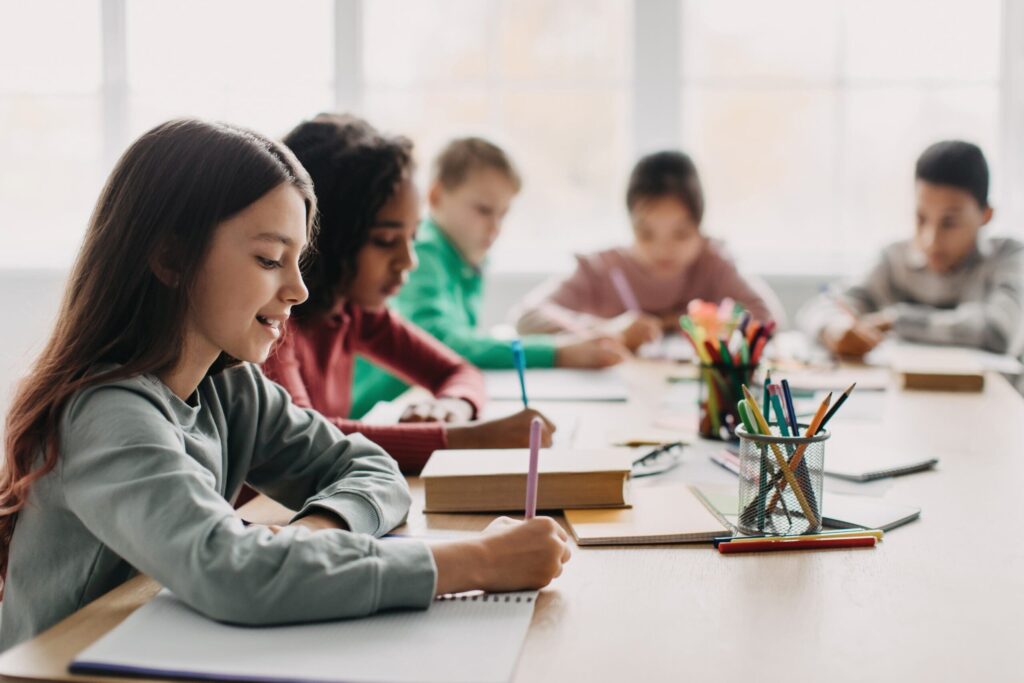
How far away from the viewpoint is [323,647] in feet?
2.48

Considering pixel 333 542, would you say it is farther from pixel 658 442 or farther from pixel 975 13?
pixel 975 13

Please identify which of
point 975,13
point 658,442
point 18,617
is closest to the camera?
point 18,617

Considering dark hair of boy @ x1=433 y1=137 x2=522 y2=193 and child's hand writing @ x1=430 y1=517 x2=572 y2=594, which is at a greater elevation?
dark hair of boy @ x1=433 y1=137 x2=522 y2=193

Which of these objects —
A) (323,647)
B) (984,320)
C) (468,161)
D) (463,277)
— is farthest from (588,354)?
(323,647)

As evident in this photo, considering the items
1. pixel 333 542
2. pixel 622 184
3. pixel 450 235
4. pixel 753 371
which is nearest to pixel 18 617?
pixel 333 542

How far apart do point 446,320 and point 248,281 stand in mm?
1311

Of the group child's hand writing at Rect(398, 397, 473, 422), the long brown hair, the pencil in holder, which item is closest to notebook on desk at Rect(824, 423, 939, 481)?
the pencil in holder

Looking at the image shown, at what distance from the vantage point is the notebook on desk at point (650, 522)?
3.40 feet

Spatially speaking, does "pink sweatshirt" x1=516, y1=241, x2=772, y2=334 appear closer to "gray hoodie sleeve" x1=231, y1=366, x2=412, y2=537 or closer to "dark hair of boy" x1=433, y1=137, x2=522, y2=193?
"dark hair of boy" x1=433, y1=137, x2=522, y2=193

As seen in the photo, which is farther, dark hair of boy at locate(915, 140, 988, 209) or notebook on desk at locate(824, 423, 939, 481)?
dark hair of boy at locate(915, 140, 988, 209)

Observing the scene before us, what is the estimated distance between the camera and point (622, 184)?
3.95 m

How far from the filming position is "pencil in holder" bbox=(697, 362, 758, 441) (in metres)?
1.53

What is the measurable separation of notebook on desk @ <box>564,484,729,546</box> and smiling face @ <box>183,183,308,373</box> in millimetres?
359

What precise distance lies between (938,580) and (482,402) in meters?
0.96
